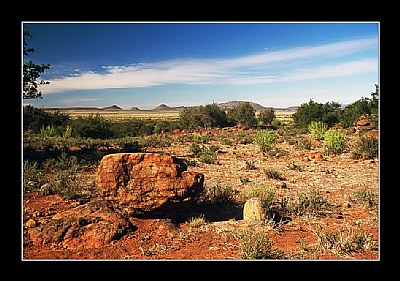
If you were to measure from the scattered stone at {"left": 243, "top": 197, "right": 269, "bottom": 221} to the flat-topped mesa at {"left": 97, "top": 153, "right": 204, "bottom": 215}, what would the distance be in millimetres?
992

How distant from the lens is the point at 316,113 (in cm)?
2366

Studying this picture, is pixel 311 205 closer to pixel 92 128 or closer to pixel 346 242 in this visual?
pixel 346 242

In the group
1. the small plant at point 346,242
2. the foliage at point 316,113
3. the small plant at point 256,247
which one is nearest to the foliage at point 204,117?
the foliage at point 316,113

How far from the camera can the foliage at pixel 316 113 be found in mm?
23406

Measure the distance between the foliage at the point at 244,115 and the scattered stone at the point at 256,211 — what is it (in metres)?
22.1

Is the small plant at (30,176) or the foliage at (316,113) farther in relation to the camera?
the foliage at (316,113)

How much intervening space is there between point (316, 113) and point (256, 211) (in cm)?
2004

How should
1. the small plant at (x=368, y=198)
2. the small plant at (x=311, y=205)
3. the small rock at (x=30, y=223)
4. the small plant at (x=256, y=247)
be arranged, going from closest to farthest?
the small plant at (x=256, y=247) → the small rock at (x=30, y=223) → the small plant at (x=311, y=205) → the small plant at (x=368, y=198)

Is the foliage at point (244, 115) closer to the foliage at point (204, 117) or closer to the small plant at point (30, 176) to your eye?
the foliage at point (204, 117)

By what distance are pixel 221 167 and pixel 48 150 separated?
17.7ft

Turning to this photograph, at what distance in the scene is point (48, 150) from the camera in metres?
10.7

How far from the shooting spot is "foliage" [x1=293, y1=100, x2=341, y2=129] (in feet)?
76.8
